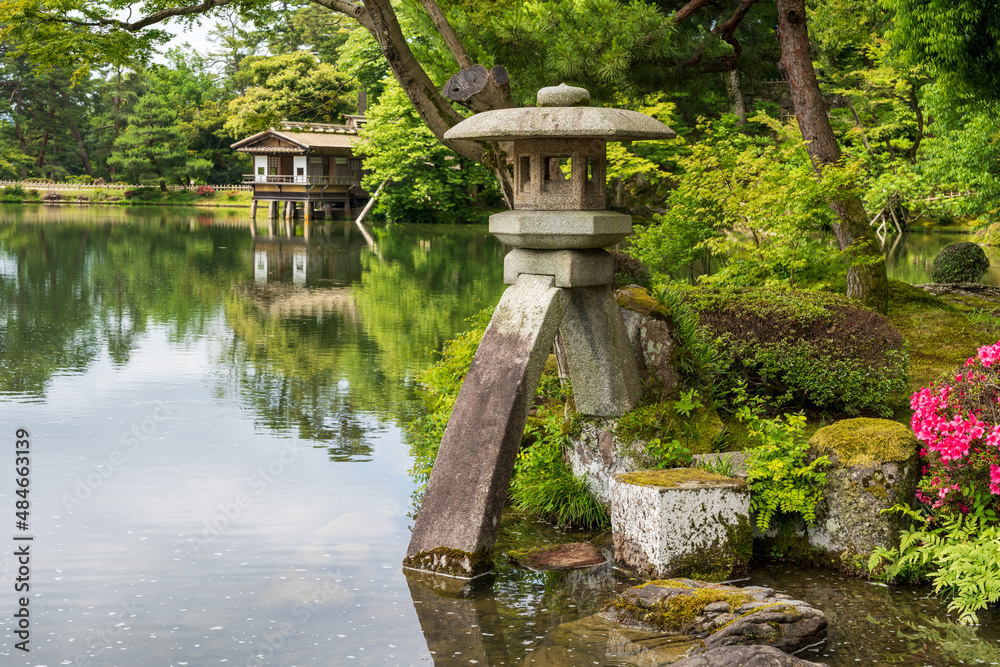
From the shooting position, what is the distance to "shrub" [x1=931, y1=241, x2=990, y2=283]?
66.5ft

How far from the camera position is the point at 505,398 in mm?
6430

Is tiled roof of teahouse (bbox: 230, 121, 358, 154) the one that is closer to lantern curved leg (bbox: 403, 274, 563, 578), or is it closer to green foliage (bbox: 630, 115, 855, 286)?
green foliage (bbox: 630, 115, 855, 286)

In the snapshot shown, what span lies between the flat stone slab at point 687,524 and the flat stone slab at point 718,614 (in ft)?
1.21

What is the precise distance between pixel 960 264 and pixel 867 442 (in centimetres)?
1596

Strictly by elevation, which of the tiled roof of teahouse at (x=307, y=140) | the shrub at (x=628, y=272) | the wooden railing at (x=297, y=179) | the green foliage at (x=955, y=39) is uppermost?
the tiled roof of teahouse at (x=307, y=140)

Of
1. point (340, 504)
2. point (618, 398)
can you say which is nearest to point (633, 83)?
point (618, 398)

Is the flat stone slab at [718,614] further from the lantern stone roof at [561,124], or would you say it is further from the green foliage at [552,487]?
the lantern stone roof at [561,124]

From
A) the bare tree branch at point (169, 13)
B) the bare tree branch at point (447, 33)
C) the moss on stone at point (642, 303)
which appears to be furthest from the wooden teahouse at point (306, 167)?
the moss on stone at point (642, 303)

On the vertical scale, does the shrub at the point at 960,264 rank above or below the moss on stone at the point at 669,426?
above

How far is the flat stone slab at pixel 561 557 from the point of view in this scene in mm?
6520

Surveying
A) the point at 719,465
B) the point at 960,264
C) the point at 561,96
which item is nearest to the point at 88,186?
the point at 960,264

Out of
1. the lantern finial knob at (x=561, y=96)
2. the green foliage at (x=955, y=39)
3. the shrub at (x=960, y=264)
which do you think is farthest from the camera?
the shrub at (x=960, y=264)

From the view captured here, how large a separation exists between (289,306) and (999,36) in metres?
14.1

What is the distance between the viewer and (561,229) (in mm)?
6590
